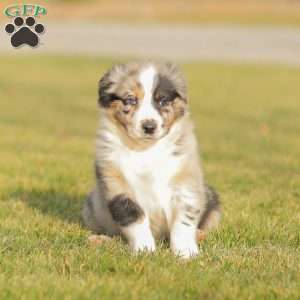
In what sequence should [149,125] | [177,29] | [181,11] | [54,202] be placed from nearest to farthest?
1. [149,125]
2. [54,202]
3. [177,29]
4. [181,11]

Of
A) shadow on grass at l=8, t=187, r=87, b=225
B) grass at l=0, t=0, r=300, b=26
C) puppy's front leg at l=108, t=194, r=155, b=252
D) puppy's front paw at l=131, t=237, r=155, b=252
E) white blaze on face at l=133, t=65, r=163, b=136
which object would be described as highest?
white blaze on face at l=133, t=65, r=163, b=136

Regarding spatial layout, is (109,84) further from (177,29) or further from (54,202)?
(177,29)

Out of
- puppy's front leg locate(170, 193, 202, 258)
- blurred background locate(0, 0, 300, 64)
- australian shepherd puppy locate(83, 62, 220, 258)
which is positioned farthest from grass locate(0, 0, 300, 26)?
puppy's front leg locate(170, 193, 202, 258)

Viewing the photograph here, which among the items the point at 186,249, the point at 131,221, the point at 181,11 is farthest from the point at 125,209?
the point at 181,11

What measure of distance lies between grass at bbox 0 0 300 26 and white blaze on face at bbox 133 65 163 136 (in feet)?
107

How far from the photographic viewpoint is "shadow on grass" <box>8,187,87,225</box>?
7406 millimetres

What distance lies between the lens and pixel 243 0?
50.2 m

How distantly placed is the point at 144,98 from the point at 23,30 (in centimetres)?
Result: 519

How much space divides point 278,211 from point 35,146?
511 cm

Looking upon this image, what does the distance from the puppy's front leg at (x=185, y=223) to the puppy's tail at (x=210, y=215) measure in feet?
1.71

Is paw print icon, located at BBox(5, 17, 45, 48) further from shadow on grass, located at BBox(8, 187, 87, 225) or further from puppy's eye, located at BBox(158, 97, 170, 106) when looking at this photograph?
puppy's eye, located at BBox(158, 97, 170, 106)

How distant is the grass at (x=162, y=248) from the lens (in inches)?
192

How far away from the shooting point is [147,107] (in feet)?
19.1

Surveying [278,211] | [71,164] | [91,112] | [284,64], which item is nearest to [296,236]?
[278,211]
